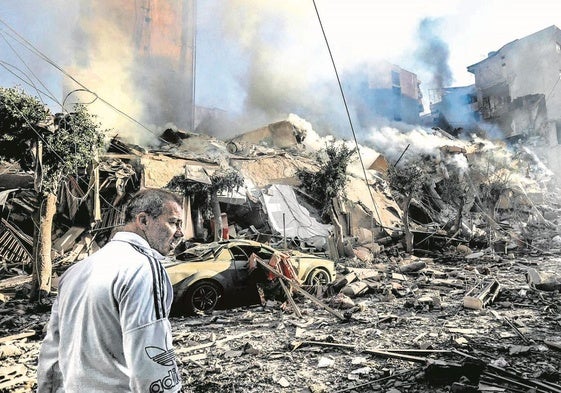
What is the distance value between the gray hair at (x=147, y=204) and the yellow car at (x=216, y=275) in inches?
220

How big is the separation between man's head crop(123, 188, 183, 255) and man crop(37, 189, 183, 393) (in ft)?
0.58

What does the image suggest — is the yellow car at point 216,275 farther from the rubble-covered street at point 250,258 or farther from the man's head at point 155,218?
the man's head at point 155,218

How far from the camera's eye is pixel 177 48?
4506 cm

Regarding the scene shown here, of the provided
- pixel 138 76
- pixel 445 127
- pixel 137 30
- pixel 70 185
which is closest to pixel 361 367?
pixel 70 185

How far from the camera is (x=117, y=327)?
1.44 metres

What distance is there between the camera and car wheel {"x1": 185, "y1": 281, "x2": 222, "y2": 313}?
729cm

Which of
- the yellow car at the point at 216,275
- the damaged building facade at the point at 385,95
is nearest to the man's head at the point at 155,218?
the yellow car at the point at 216,275

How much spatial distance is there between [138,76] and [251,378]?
43.0 m

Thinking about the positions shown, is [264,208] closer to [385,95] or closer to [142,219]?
[142,219]

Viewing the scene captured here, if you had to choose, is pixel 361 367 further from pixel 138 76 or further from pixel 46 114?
pixel 138 76

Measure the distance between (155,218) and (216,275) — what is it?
6072mm

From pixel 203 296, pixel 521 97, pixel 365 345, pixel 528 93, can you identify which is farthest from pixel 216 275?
pixel 528 93

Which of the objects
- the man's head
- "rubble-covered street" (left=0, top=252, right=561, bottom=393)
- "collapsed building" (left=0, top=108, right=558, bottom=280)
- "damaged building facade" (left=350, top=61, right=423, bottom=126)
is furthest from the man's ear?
"damaged building facade" (left=350, top=61, right=423, bottom=126)

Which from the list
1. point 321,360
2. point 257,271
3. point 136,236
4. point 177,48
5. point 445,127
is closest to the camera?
point 136,236
